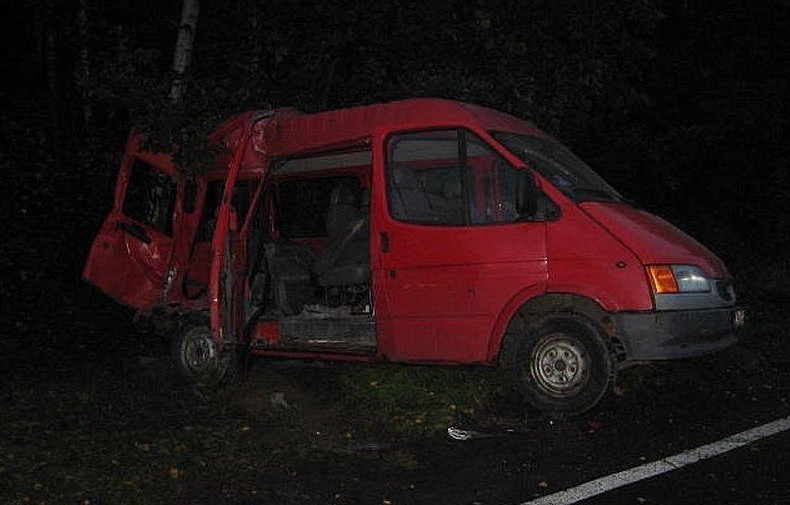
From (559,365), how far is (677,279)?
3.52 feet

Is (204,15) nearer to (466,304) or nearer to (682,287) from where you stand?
(466,304)

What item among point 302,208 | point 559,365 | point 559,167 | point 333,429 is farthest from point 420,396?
point 302,208

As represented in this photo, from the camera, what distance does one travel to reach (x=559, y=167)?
276 inches

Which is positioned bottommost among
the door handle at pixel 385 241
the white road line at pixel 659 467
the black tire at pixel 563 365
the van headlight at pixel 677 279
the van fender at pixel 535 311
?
the white road line at pixel 659 467

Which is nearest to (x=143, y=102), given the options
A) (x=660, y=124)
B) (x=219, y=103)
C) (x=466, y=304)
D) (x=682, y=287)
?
(x=219, y=103)

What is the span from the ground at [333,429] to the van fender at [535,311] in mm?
607

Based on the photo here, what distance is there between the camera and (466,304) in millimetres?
6715

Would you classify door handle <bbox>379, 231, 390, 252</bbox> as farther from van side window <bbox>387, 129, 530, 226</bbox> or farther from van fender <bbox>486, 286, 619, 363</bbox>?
van fender <bbox>486, 286, 619, 363</bbox>

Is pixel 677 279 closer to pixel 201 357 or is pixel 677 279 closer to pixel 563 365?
pixel 563 365

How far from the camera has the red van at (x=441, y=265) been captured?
248 inches

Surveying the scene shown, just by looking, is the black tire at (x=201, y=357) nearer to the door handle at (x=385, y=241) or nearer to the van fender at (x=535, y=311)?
the door handle at (x=385, y=241)

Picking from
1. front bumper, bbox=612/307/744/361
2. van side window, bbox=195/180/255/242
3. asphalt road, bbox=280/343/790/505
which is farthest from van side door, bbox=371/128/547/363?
van side window, bbox=195/180/255/242

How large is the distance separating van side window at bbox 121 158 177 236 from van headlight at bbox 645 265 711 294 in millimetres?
5198

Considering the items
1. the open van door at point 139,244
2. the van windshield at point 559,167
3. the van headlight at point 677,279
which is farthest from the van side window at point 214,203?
the van headlight at point 677,279
